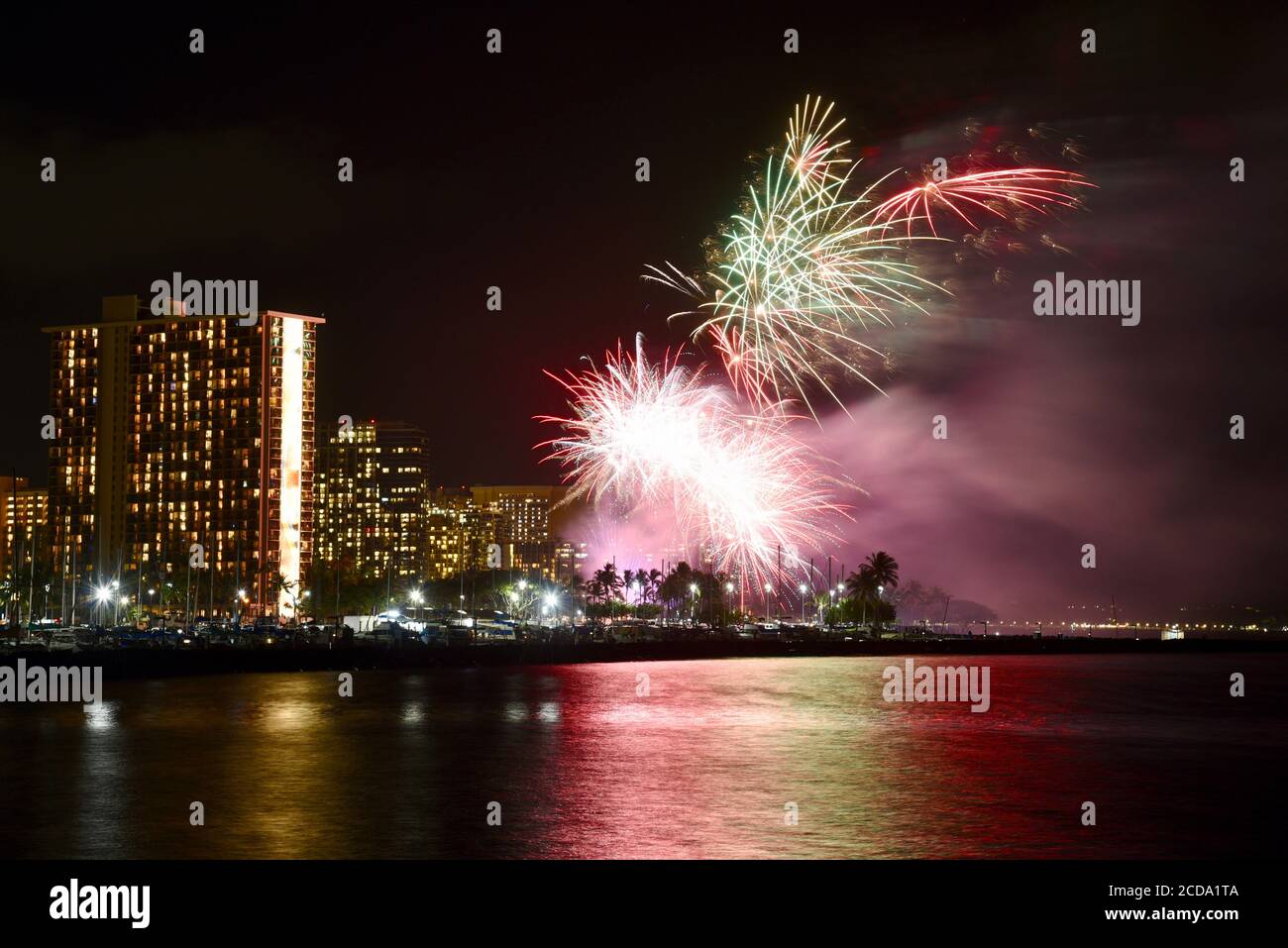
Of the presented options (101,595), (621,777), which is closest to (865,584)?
(101,595)

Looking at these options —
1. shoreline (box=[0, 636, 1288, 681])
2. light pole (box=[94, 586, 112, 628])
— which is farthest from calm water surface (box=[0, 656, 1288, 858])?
light pole (box=[94, 586, 112, 628])

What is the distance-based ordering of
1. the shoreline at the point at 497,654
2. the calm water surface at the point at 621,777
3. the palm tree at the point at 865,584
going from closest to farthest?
1. the calm water surface at the point at 621,777
2. the shoreline at the point at 497,654
3. the palm tree at the point at 865,584

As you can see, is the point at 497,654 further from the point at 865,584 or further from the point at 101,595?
the point at 865,584

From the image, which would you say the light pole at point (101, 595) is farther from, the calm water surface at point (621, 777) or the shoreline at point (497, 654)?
the calm water surface at point (621, 777)

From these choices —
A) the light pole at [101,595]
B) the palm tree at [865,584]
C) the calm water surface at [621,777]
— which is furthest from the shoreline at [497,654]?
the light pole at [101,595]
